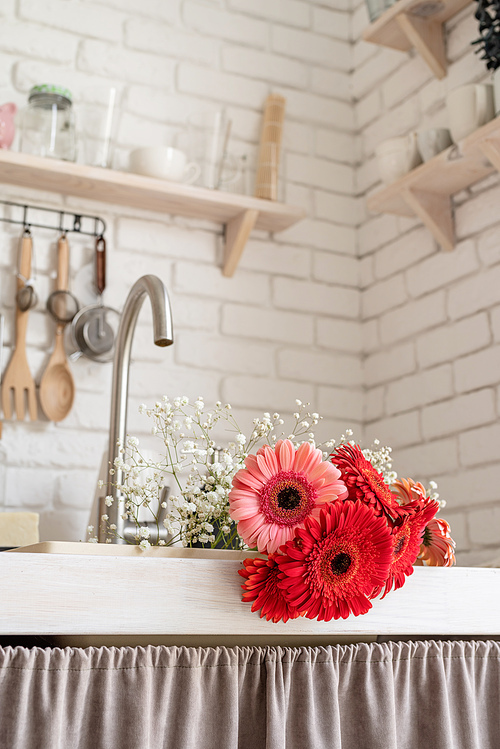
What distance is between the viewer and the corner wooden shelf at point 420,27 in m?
1.91

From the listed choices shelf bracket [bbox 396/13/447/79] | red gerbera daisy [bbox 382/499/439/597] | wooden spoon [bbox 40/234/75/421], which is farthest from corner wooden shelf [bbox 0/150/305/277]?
red gerbera daisy [bbox 382/499/439/597]

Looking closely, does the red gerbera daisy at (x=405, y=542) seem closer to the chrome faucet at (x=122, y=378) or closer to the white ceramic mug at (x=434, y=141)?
Result: the chrome faucet at (x=122, y=378)

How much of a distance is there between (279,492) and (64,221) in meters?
1.27

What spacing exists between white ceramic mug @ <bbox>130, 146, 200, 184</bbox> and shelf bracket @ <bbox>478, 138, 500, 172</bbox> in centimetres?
69

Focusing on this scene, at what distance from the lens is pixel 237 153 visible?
2.16 meters

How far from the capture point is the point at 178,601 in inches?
32.2

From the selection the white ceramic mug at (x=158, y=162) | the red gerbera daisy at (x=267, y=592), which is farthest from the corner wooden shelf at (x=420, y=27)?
the red gerbera daisy at (x=267, y=592)

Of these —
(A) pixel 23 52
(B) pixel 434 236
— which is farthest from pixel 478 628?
(A) pixel 23 52

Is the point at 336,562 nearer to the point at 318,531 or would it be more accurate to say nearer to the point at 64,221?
the point at 318,531

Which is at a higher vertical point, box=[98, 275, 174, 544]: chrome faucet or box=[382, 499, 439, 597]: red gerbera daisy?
box=[98, 275, 174, 544]: chrome faucet

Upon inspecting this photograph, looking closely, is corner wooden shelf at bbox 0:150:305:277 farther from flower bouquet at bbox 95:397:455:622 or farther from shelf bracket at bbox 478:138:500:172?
flower bouquet at bbox 95:397:455:622

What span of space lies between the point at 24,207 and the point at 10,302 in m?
0.23

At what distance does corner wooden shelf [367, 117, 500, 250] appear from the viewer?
1.64m

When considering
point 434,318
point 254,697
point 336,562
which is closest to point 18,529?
point 254,697
